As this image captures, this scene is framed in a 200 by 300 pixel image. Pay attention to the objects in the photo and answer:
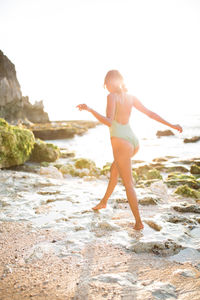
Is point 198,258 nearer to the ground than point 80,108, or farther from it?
nearer to the ground

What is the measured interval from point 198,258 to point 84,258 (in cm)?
126

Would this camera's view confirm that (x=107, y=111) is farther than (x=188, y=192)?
No

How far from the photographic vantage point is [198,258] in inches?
92.6

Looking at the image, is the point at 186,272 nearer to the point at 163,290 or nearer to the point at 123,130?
the point at 163,290

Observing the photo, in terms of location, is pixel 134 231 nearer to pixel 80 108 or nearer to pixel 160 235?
pixel 160 235

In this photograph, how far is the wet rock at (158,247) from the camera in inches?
97.4

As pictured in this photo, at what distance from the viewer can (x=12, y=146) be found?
7.14 metres

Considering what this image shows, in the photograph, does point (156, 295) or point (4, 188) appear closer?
point (156, 295)

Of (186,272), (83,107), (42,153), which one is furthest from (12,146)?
(186,272)

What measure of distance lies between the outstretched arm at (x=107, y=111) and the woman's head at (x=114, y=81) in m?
0.16

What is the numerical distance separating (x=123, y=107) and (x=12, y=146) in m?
5.33

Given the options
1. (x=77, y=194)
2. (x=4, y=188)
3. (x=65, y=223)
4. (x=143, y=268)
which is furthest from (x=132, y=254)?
(x=4, y=188)

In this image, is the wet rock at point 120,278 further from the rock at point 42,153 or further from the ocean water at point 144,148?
the ocean water at point 144,148

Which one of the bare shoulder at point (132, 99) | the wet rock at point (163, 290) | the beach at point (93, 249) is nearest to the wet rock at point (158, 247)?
the beach at point (93, 249)
